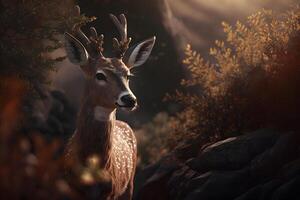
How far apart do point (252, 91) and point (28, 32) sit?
5.14 meters

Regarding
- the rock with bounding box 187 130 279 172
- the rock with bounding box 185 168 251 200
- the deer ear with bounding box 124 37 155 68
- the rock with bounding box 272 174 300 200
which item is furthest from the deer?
the rock with bounding box 272 174 300 200

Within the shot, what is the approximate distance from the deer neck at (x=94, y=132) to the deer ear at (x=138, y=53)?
1320 mm

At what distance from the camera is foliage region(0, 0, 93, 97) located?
12719 mm

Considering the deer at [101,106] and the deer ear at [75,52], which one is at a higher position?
the deer ear at [75,52]

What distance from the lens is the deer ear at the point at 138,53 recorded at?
993cm

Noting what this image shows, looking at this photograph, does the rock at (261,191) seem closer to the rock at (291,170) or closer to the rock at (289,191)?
the rock at (291,170)

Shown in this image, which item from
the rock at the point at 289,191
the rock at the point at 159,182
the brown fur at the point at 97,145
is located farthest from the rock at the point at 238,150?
the brown fur at the point at 97,145

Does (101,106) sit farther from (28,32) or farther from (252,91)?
(28,32)

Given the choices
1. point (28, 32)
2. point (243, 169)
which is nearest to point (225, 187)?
point (243, 169)

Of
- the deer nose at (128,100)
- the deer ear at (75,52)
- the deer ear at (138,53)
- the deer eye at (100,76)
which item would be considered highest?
the deer ear at (138,53)

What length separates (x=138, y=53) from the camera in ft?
33.1

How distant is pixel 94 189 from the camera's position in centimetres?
831

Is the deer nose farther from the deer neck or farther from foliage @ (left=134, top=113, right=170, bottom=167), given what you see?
foliage @ (left=134, top=113, right=170, bottom=167)

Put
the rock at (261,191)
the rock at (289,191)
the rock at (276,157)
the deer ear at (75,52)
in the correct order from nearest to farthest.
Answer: the rock at (289,191)
the rock at (261,191)
the deer ear at (75,52)
the rock at (276,157)
